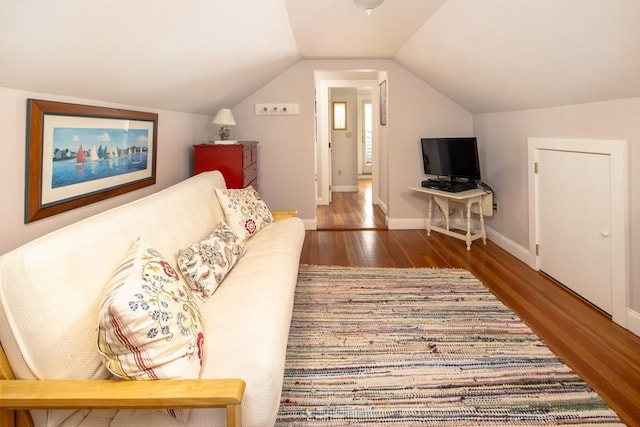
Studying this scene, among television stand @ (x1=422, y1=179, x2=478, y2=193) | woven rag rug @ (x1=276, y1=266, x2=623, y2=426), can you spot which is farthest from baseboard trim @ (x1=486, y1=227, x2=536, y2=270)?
woven rag rug @ (x1=276, y1=266, x2=623, y2=426)

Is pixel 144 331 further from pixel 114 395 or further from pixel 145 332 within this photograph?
pixel 114 395

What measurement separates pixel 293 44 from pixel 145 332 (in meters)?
3.34

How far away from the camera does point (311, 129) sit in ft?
15.4

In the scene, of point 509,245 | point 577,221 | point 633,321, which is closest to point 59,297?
point 633,321

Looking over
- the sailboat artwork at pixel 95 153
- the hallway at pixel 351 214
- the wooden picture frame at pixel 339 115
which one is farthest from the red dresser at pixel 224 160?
the wooden picture frame at pixel 339 115

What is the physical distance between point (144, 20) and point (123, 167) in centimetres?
100

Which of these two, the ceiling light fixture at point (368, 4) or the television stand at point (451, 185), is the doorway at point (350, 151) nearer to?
the television stand at point (451, 185)

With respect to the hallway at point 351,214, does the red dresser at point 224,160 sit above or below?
above

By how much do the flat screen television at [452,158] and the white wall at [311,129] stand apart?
241mm

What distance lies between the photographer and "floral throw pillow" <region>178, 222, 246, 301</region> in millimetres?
1792

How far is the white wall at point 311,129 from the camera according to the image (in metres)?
4.62

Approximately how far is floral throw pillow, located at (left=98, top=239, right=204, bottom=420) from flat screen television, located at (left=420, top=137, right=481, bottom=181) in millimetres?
3575

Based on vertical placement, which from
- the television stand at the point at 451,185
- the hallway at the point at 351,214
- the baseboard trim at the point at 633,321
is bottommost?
the baseboard trim at the point at 633,321

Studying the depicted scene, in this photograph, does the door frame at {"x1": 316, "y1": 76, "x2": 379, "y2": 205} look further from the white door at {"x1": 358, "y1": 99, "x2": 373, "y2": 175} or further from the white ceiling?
the white door at {"x1": 358, "y1": 99, "x2": 373, "y2": 175}
